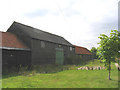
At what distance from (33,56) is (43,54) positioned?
9.53ft

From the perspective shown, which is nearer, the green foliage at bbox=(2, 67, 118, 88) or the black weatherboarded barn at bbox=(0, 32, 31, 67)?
the green foliage at bbox=(2, 67, 118, 88)

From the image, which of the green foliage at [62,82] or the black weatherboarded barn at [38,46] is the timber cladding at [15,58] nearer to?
the black weatherboarded barn at [38,46]

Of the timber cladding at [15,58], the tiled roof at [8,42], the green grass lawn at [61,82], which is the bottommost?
the green grass lawn at [61,82]

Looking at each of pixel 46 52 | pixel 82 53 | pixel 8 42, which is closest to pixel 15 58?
pixel 8 42

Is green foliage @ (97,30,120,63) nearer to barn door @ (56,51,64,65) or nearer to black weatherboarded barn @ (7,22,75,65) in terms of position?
black weatherboarded barn @ (7,22,75,65)

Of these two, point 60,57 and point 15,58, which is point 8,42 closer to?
point 15,58

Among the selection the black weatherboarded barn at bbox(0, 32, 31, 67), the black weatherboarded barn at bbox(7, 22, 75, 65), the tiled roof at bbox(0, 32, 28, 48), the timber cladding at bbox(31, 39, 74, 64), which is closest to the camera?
the black weatherboarded barn at bbox(0, 32, 31, 67)

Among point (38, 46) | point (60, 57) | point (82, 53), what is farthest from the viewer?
point (82, 53)

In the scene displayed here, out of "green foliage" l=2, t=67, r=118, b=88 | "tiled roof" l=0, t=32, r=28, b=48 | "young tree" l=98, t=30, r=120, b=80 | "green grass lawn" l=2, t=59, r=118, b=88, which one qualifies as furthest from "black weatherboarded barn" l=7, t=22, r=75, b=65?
"young tree" l=98, t=30, r=120, b=80

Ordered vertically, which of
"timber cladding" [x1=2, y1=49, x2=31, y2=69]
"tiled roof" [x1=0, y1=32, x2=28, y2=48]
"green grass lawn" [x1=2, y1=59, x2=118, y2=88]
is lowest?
"green grass lawn" [x1=2, y1=59, x2=118, y2=88]

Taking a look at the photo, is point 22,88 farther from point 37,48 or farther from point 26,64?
point 37,48

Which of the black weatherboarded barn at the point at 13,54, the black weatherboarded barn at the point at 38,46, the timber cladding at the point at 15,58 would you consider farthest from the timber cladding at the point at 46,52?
the black weatherboarded barn at the point at 13,54

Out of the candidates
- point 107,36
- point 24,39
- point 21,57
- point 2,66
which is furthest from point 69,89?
point 24,39

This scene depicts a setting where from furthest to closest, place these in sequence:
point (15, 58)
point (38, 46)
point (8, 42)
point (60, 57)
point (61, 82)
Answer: point (60, 57) < point (38, 46) < point (8, 42) < point (15, 58) < point (61, 82)
